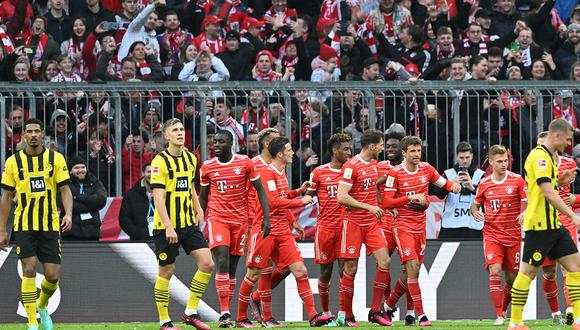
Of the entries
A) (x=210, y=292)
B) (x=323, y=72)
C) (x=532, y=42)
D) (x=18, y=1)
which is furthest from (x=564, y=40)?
(x=18, y=1)

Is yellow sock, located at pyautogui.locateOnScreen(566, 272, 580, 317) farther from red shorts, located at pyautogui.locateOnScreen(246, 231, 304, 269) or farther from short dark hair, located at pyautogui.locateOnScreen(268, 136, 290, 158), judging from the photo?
short dark hair, located at pyautogui.locateOnScreen(268, 136, 290, 158)

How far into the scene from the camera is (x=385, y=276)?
54.5ft

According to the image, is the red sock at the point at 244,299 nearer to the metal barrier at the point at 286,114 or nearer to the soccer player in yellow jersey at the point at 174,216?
the soccer player in yellow jersey at the point at 174,216

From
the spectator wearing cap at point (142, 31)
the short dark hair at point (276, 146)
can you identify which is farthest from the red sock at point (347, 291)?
the spectator wearing cap at point (142, 31)

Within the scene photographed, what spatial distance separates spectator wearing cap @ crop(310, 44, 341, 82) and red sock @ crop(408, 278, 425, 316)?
5.43m

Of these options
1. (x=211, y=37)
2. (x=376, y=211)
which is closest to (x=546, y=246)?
(x=376, y=211)

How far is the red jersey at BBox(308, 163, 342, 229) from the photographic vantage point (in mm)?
16688

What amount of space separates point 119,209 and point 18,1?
5.68m

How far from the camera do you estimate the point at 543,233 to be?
13.7m

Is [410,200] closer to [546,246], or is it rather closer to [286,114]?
[286,114]

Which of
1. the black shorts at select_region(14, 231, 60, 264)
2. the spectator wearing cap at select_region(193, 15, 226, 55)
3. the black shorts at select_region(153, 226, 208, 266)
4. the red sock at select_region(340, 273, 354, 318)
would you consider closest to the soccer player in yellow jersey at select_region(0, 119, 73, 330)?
the black shorts at select_region(14, 231, 60, 264)

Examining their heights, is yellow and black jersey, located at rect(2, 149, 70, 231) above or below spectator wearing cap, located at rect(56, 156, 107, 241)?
above

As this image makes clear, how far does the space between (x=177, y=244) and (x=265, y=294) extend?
2.27 metres

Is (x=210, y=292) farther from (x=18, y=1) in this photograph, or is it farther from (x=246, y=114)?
(x=18, y=1)
